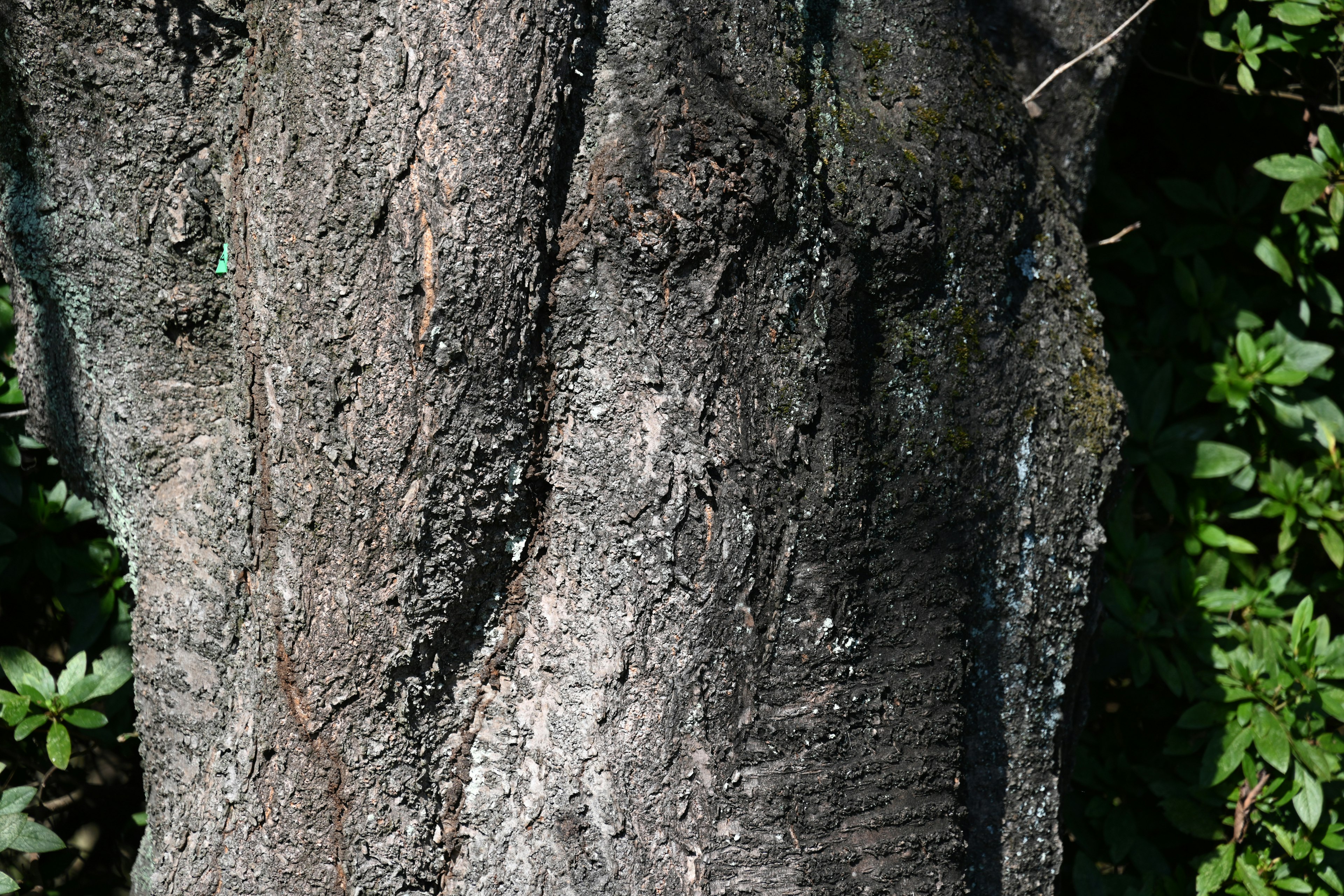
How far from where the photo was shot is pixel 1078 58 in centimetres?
167

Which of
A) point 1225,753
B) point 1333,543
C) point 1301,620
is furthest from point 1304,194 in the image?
point 1225,753

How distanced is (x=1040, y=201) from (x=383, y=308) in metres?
1.06

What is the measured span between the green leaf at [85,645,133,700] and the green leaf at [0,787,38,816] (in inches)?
6.8

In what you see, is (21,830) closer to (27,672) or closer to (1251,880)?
(27,672)

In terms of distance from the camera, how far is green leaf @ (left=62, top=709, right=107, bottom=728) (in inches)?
68.8

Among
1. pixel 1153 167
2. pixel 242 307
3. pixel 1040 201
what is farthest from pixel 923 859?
pixel 1153 167

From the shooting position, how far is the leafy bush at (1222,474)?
2066 mm

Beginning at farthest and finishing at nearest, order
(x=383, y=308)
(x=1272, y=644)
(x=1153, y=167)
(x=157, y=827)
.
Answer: (x=1153, y=167)
(x=1272, y=644)
(x=157, y=827)
(x=383, y=308)

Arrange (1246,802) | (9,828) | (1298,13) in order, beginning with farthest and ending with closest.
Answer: (1246,802) < (1298,13) < (9,828)

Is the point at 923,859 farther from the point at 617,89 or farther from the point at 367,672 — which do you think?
the point at 617,89

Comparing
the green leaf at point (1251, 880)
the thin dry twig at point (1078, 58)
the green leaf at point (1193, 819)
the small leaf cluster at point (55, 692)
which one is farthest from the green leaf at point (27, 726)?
the green leaf at point (1251, 880)

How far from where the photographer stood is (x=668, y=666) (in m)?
1.27

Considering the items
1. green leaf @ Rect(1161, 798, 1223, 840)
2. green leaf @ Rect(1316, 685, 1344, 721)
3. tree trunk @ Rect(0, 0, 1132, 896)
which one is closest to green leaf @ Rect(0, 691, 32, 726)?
tree trunk @ Rect(0, 0, 1132, 896)

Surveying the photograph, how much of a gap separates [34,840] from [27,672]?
30 cm
